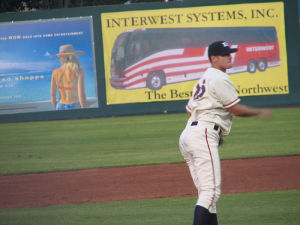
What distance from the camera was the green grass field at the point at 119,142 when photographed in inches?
402

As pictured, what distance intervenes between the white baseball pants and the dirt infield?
109 inches

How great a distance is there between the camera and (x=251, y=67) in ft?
61.4

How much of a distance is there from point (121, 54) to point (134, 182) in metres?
11.0

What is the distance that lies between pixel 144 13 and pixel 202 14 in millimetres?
2020

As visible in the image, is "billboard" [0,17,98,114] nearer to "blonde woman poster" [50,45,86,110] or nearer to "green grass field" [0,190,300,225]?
"blonde woman poster" [50,45,86,110]

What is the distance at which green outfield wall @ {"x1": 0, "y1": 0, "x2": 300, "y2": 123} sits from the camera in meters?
18.5

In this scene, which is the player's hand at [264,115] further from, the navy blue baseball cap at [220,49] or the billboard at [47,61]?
the billboard at [47,61]


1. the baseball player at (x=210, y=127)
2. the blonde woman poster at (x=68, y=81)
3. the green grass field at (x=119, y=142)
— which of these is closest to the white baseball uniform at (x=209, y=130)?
the baseball player at (x=210, y=127)

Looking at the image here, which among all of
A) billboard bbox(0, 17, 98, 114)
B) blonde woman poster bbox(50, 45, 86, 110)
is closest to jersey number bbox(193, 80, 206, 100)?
billboard bbox(0, 17, 98, 114)

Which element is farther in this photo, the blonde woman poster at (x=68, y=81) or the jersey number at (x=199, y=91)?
the blonde woman poster at (x=68, y=81)

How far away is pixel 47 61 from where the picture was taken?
60.6 ft

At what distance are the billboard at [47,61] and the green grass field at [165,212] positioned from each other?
12174 millimetres

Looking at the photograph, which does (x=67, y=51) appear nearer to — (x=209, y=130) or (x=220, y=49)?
(x=220, y=49)

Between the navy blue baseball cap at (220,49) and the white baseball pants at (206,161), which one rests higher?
the navy blue baseball cap at (220,49)
